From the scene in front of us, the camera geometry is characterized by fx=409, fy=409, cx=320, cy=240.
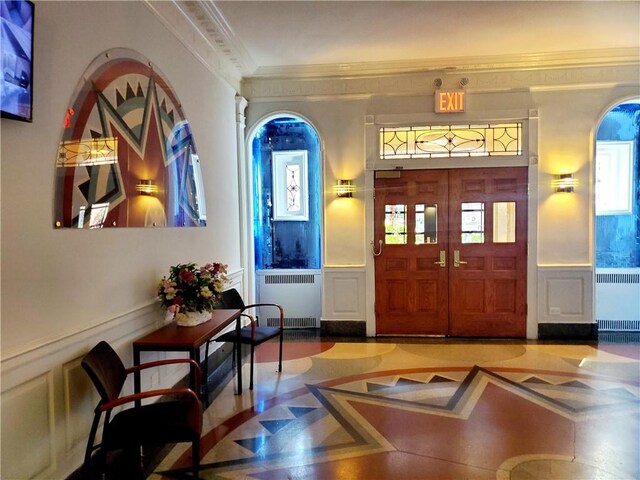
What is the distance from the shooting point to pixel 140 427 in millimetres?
2158

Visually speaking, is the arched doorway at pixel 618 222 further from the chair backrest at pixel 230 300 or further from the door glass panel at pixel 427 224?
the chair backrest at pixel 230 300

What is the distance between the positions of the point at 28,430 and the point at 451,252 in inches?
185

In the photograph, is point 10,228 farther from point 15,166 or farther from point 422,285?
point 422,285

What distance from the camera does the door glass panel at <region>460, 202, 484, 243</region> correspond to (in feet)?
17.6

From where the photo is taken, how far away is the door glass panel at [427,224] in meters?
5.42

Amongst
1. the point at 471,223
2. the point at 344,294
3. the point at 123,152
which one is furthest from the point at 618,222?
the point at 123,152

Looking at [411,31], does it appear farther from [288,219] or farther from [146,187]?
[146,187]

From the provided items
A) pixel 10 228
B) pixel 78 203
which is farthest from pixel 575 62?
pixel 10 228

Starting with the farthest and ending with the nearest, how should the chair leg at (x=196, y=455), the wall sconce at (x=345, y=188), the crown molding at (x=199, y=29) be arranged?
1. the wall sconce at (x=345, y=188)
2. the crown molding at (x=199, y=29)
3. the chair leg at (x=196, y=455)

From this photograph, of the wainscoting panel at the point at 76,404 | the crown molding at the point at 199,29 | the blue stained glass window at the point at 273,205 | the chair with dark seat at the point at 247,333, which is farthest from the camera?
the blue stained glass window at the point at 273,205

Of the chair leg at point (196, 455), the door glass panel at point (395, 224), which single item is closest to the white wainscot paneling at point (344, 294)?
the door glass panel at point (395, 224)

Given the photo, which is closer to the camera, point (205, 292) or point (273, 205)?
point (205, 292)

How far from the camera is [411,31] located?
4406mm

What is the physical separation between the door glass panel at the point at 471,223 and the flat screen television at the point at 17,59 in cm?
475
